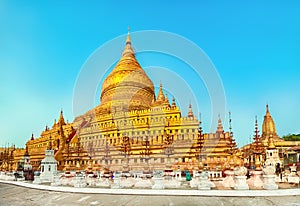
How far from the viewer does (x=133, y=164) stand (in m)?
34.3

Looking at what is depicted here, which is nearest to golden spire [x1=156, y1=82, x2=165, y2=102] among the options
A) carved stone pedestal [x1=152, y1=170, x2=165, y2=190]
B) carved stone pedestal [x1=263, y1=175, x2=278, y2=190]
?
carved stone pedestal [x1=152, y1=170, x2=165, y2=190]

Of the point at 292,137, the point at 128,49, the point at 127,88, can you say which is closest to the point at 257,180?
the point at 127,88

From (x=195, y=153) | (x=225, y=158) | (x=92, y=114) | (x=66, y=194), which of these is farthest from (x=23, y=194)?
(x=92, y=114)

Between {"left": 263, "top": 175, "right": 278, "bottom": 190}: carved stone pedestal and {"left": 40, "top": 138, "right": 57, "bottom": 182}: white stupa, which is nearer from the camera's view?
{"left": 263, "top": 175, "right": 278, "bottom": 190}: carved stone pedestal

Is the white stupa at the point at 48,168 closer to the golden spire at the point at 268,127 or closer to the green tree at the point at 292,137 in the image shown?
the golden spire at the point at 268,127

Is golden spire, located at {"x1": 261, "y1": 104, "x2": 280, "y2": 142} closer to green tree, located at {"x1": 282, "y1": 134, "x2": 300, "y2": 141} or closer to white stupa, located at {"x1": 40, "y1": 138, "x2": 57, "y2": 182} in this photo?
green tree, located at {"x1": 282, "y1": 134, "x2": 300, "y2": 141}

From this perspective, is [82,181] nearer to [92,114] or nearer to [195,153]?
[195,153]

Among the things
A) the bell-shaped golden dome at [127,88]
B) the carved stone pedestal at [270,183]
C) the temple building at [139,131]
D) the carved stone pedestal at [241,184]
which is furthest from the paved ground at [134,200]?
the bell-shaped golden dome at [127,88]

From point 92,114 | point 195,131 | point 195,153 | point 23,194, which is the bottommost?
point 23,194

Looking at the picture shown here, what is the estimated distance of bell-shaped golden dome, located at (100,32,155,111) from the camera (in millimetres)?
46594

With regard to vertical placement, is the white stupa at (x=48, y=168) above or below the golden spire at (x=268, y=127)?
below

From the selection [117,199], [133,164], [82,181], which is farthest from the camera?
[133,164]

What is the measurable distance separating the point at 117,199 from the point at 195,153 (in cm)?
1822

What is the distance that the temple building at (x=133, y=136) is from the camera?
31.5m
